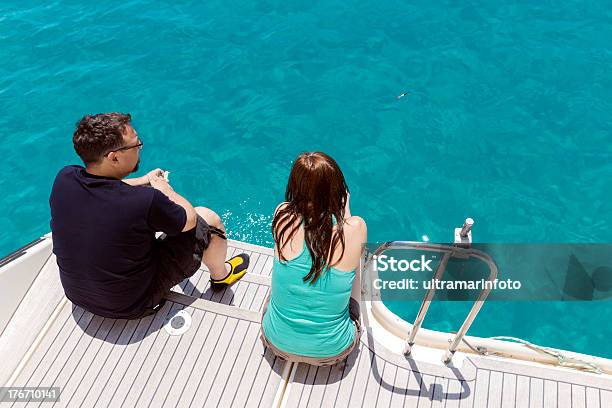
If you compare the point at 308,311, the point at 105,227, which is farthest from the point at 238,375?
the point at 105,227

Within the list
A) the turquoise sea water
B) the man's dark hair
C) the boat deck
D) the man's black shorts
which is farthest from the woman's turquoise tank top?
the turquoise sea water

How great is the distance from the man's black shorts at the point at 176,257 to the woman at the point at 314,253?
79 centimetres

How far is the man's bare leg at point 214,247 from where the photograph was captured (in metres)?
3.32

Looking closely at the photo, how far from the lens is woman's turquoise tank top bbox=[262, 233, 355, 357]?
2.50 metres

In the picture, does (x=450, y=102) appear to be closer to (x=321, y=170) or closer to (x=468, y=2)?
(x=468, y=2)

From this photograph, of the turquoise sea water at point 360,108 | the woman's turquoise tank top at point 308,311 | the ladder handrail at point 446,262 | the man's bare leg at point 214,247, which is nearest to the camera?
the ladder handrail at point 446,262

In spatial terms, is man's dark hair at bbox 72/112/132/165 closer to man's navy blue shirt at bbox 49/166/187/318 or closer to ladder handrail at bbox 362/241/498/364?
man's navy blue shirt at bbox 49/166/187/318

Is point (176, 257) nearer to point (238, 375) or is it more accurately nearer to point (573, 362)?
point (238, 375)

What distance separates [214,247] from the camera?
3.39 m

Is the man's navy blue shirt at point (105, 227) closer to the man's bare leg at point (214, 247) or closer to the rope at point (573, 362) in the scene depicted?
the man's bare leg at point (214, 247)

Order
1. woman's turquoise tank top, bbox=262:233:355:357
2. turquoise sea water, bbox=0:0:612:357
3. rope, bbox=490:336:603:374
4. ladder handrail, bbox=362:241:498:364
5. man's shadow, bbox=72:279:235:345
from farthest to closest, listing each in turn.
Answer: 1. turquoise sea water, bbox=0:0:612:357
2. man's shadow, bbox=72:279:235:345
3. rope, bbox=490:336:603:374
4. woman's turquoise tank top, bbox=262:233:355:357
5. ladder handrail, bbox=362:241:498:364

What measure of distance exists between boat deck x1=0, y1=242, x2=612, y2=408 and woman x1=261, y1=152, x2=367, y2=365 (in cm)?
48

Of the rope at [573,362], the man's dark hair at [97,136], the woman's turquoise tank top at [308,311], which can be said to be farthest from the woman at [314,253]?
the rope at [573,362]

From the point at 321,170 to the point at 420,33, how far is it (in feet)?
21.0
